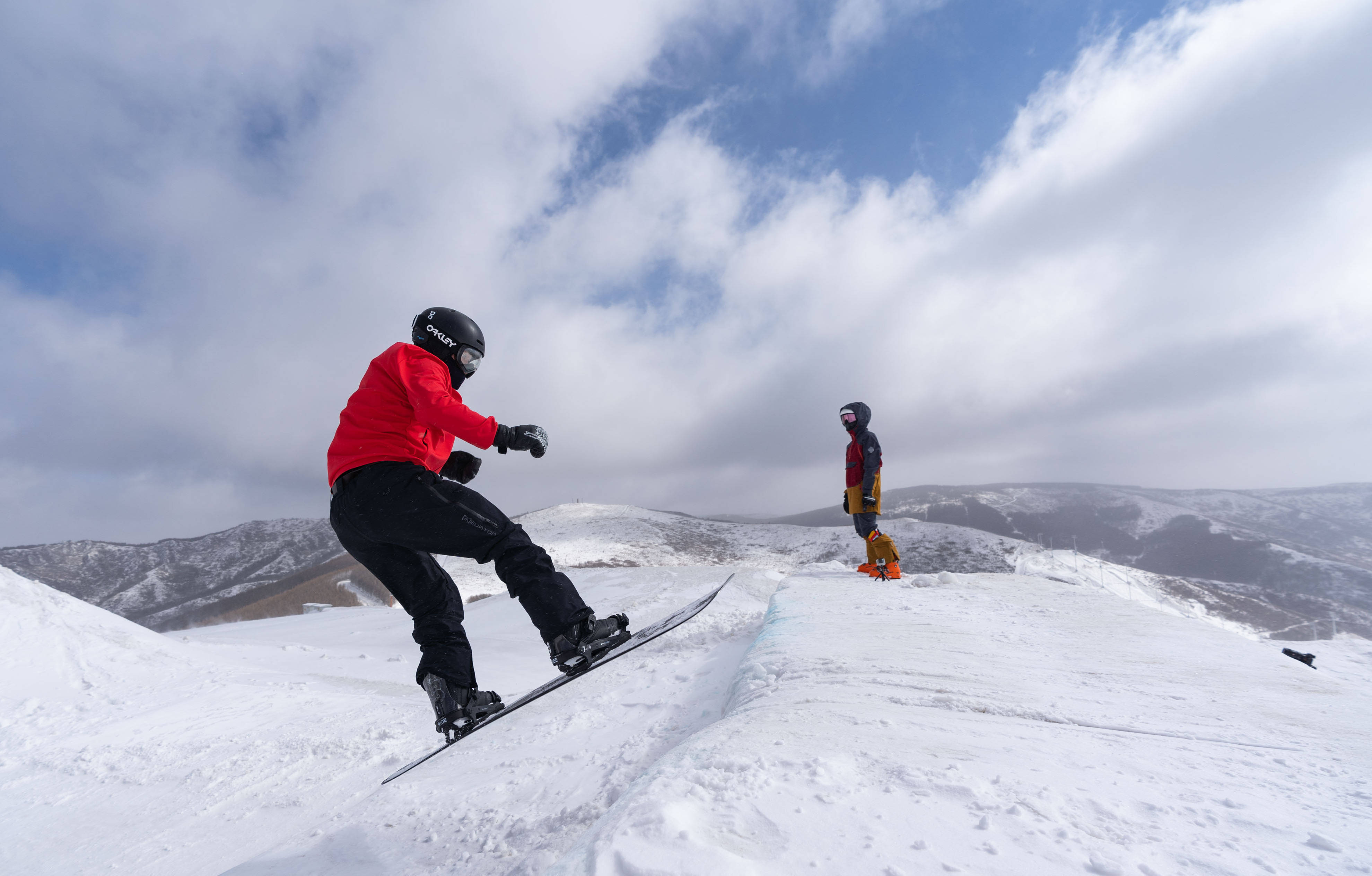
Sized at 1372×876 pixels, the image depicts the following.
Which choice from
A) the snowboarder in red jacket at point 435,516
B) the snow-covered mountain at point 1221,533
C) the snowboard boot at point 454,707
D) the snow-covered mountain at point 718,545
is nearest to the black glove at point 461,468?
the snowboarder in red jacket at point 435,516

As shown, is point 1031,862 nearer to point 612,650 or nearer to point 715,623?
point 612,650

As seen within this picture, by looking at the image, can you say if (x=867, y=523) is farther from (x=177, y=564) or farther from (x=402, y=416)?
(x=177, y=564)

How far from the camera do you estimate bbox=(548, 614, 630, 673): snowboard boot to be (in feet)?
9.85

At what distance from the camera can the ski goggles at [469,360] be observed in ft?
11.1

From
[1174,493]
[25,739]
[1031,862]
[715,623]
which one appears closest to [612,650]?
[1031,862]

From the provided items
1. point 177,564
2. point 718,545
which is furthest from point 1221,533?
point 177,564

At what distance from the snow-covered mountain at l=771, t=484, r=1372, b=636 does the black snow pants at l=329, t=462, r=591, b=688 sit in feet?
112

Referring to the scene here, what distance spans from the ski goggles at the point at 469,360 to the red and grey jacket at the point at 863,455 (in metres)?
7.55

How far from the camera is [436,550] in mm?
3014

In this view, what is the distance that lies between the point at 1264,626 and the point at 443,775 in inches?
2403

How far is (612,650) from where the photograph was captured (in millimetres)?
3359

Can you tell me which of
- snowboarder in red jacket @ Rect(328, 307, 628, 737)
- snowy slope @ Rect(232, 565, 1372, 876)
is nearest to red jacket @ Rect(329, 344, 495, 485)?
snowboarder in red jacket @ Rect(328, 307, 628, 737)

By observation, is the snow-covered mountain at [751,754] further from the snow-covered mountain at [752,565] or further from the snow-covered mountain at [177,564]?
the snow-covered mountain at [177,564]

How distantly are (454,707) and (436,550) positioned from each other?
0.91 meters
